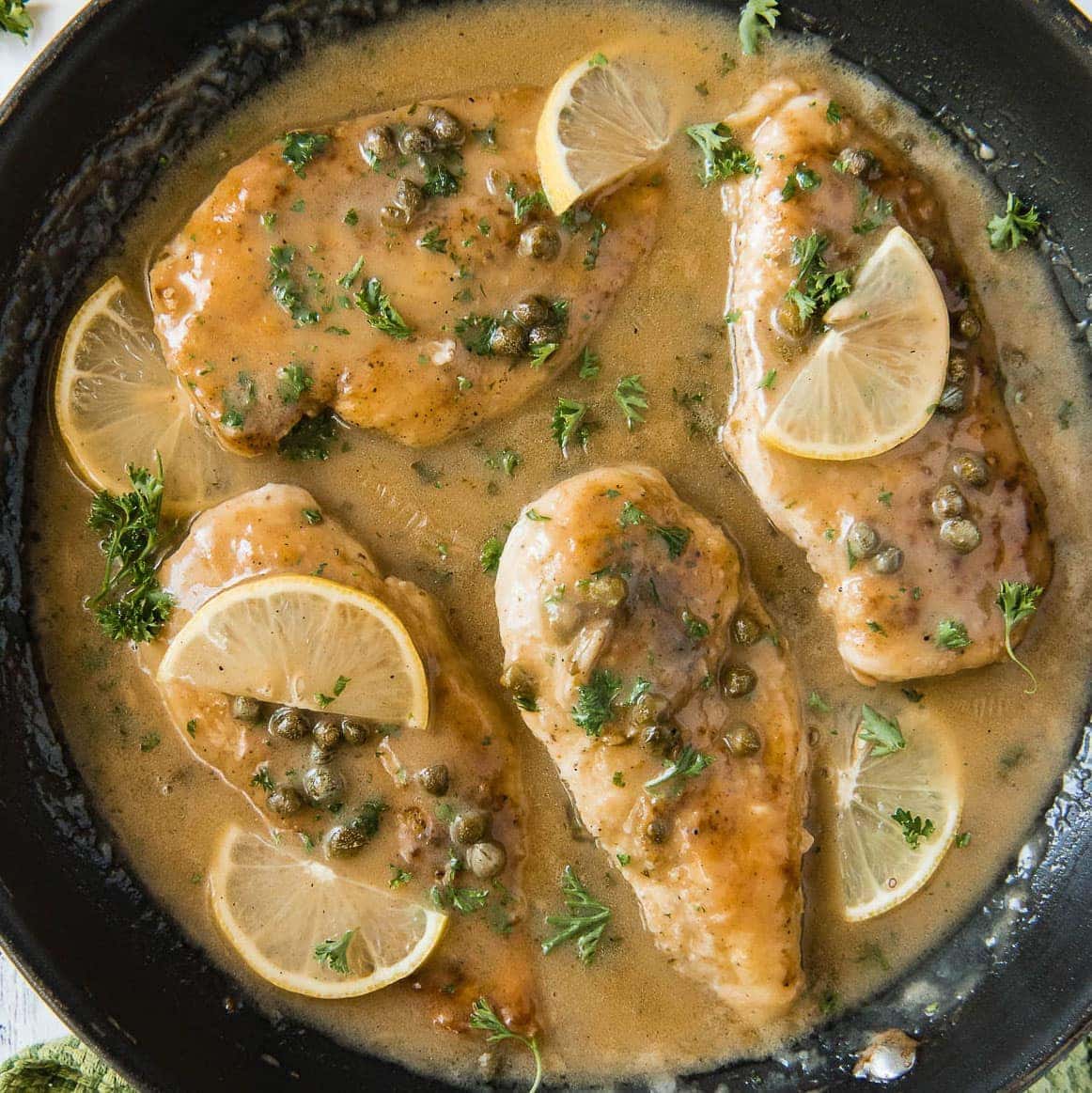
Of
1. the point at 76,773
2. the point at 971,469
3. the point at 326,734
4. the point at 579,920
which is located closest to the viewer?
the point at 326,734

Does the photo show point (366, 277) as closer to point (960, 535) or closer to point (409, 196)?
point (409, 196)

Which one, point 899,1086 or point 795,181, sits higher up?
point 795,181

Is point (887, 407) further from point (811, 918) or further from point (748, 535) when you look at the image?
point (811, 918)

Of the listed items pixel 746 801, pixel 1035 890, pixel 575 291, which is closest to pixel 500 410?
pixel 575 291

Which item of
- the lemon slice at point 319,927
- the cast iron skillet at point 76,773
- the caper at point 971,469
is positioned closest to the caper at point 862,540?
the caper at point 971,469

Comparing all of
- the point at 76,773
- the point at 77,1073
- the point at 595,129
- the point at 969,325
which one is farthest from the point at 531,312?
the point at 77,1073

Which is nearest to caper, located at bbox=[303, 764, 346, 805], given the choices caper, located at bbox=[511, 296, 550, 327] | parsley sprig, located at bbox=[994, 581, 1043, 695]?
caper, located at bbox=[511, 296, 550, 327]
